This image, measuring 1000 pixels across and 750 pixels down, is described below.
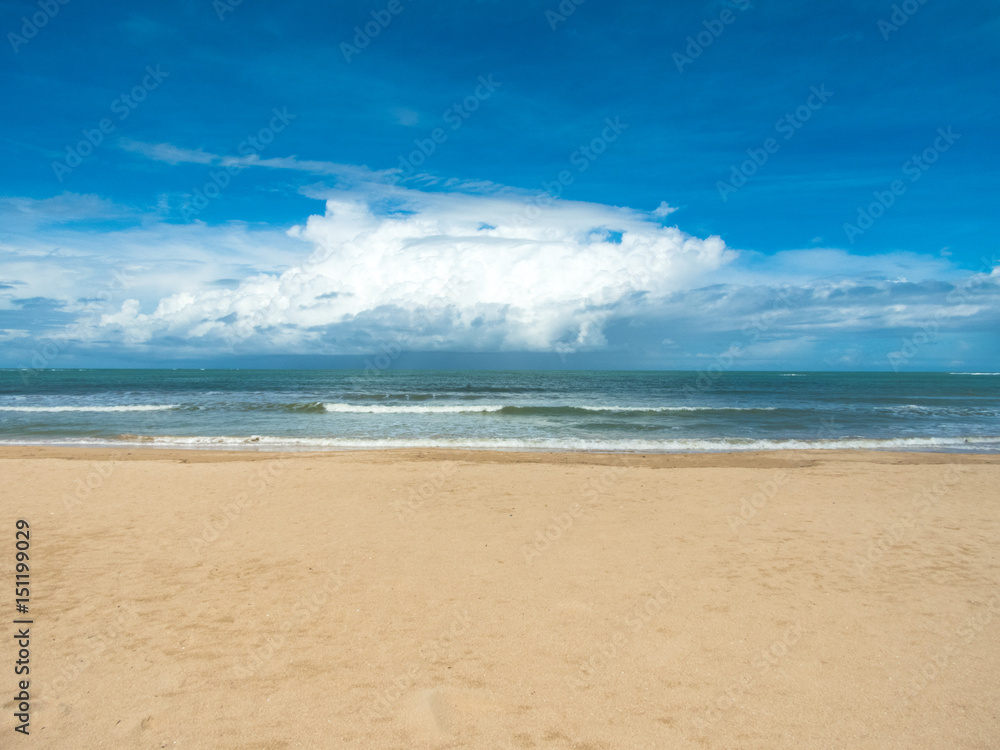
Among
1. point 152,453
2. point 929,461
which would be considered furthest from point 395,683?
point 929,461

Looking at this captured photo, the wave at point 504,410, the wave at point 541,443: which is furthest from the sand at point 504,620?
the wave at point 504,410

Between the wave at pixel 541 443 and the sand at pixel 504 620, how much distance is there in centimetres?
740

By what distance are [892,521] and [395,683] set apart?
852 cm

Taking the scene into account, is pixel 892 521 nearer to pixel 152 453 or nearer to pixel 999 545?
pixel 999 545

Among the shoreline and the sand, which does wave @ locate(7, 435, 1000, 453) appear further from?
the sand

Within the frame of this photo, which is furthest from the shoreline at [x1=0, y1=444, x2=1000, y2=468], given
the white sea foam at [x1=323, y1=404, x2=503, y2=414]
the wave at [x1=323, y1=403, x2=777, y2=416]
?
the white sea foam at [x1=323, y1=404, x2=503, y2=414]

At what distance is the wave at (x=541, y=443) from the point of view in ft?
56.9

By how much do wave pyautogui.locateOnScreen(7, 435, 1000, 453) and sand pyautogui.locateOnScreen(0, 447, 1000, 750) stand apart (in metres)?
7.40

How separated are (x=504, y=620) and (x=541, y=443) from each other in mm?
13543

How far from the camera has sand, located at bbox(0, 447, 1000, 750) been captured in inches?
144

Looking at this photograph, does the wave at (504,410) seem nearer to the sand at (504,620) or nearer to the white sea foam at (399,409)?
the white sea foam at (399,409)

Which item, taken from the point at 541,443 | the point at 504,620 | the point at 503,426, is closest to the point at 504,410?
the point at 503,426

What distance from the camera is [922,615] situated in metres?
5.23

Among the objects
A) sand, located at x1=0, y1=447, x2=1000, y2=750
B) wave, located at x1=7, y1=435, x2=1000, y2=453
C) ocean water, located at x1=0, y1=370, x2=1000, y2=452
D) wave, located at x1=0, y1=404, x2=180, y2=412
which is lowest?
sand, located at x1=0, y1=447, x2=1000, y2=750
